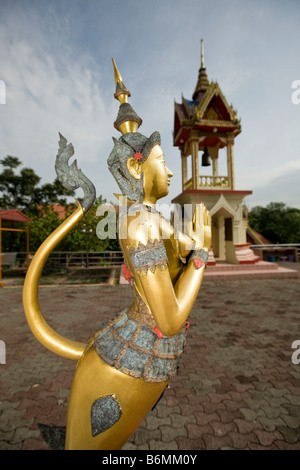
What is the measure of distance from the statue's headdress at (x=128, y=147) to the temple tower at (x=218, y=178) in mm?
9159

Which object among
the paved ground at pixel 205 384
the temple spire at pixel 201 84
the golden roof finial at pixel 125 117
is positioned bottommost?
the paved ground at pixel 205 384

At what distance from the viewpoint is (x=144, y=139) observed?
1327 millimetres

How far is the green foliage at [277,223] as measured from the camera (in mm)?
22859

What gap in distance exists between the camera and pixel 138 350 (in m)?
1.17

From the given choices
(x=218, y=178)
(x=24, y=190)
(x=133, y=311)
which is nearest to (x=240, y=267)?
(x=218, y=178)

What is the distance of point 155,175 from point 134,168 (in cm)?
12

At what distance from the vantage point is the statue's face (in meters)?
1.27

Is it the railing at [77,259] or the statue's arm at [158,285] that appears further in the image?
the railing at [77,259]

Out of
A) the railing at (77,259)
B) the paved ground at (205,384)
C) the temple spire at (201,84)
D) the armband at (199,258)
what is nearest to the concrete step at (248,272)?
the paved ground at (205,384)

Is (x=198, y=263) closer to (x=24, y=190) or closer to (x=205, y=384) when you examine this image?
(x=205, y=384)

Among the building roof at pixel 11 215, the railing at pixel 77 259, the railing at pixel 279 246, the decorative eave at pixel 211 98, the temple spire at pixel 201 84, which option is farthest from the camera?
the railing at pixel 279 246

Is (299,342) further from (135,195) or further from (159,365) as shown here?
(135,195)

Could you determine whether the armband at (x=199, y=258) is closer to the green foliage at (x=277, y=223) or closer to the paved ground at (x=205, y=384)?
the paved ground at (x=205, y=384)
